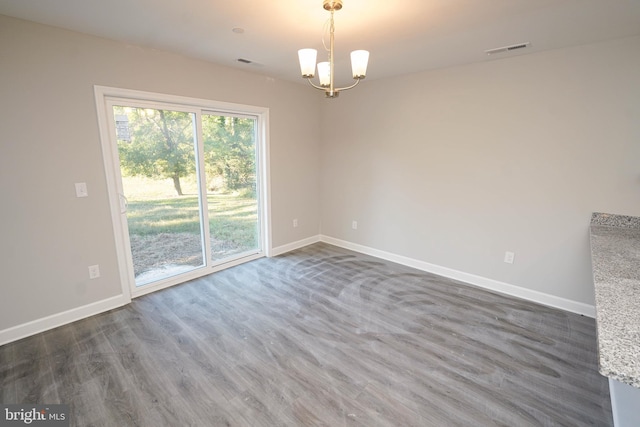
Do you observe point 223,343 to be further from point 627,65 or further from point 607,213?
point 627,65

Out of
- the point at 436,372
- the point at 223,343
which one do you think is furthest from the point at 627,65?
the point at 223,343

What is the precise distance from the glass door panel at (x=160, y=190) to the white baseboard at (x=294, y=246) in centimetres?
111

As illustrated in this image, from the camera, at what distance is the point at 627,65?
7.67 feet

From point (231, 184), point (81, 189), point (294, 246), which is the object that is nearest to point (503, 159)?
point (294, 246)

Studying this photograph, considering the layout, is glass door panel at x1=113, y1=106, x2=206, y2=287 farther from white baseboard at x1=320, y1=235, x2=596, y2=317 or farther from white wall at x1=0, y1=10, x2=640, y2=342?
white baseboard at x1=320, y1=235, x2=596, y2=317

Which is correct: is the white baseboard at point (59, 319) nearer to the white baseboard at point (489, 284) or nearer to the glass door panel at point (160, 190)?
the glass door panel at point (160, 190)

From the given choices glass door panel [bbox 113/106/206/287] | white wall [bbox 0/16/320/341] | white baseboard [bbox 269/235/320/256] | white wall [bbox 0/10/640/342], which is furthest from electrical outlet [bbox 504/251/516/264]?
glass door panel [bbox 113/106/206/287]

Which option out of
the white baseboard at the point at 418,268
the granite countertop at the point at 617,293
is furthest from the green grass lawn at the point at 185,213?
the granite countertop at the point at 617,293

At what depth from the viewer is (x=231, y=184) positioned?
3.76 meters

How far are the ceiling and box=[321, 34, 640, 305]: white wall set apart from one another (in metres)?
0.31

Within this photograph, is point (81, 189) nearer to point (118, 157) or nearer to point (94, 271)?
point (118, 157)

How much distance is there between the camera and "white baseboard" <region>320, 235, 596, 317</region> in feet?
9.21

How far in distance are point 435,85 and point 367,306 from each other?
261cm

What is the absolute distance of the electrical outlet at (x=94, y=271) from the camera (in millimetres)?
2674
